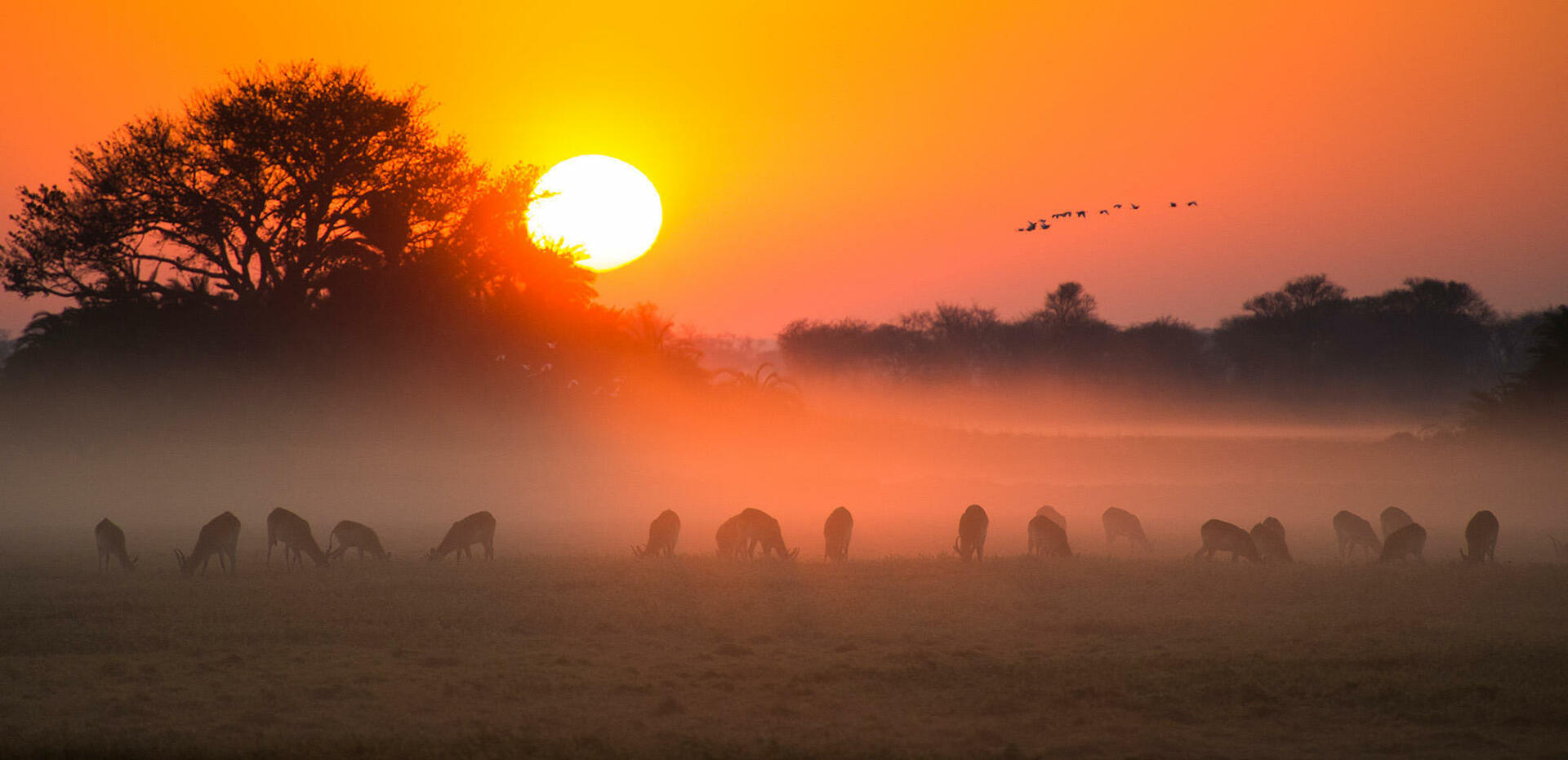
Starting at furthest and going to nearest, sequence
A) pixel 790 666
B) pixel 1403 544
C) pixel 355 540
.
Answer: pixel 1403 544
pixel 355 540
pixel 790 666

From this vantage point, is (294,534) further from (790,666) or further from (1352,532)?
(1352,532)

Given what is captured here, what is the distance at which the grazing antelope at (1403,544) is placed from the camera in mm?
22156

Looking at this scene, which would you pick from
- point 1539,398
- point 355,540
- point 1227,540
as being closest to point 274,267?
point 355,540

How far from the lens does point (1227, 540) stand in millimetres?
22781

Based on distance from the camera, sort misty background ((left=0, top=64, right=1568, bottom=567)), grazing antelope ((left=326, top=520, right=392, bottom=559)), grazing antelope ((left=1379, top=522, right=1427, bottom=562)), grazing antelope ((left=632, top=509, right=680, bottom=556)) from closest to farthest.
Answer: grazing antelope ((left=326, top=520, right=392, bottom=559))
grazing antelope ((left=1379, top=522, right=1427, bottom=562))
grazing antelope ((left=632, top=509, right=680, bottom=556))
misty background ((left=0, top=64, right=1568, bottom=567))

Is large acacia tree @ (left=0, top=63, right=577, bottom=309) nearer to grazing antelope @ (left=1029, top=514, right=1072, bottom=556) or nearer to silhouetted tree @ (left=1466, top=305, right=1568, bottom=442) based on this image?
grazing antelope @ (left=1029, top=514, right=1072, bottom=556)

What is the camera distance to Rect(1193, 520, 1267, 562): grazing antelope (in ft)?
74.3

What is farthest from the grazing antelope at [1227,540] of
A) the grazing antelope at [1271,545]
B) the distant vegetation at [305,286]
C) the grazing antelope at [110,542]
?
the distant vegetation at [305,286]

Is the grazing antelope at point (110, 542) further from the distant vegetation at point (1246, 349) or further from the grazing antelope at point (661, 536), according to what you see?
the distant vegetation at point (1246, 349)

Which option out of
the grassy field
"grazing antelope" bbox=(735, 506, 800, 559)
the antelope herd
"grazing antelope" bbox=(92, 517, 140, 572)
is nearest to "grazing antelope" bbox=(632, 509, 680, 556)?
the antelope herd

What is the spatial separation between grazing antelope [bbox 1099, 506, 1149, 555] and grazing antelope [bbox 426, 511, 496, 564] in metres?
12.8

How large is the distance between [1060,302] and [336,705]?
9421cm

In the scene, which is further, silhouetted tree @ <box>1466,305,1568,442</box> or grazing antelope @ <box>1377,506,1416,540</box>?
silhouetted tree @ <box>1466,305,1568,442</box>

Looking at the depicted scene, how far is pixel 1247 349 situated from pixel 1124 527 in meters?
67.7
